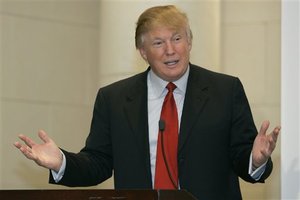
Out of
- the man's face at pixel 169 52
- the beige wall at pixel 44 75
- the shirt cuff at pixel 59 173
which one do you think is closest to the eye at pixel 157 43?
the man's face at pixel 169 52

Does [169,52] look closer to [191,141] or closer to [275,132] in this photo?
[191,141]

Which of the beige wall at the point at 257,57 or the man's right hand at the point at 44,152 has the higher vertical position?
the beige wall at the point at 257,57

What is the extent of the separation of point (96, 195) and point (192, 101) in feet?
4.00

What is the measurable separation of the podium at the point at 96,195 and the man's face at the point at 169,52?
1201 mm

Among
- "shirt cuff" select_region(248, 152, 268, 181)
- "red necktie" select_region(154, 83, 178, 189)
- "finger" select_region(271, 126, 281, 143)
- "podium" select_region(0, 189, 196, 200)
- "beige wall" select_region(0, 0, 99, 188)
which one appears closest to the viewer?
"podium" select_region(0, 189, 196, 200)

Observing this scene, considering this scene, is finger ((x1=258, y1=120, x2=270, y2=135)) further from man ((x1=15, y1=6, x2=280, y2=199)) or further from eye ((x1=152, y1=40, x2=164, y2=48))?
eye ((x1=152, y1=40, x2=164, y2=48))

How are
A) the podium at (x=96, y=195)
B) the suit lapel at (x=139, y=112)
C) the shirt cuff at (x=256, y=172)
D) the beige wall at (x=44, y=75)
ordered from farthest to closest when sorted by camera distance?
the beige wall at (x=44, y=75)
the suit lapel at (x=139, y=112)
the shirt cuff at (x=256, y=172)
the podium at (x=96, y=195)

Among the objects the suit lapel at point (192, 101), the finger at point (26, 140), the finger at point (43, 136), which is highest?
the suit lapel at point (192, 101)

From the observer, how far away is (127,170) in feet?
11.3

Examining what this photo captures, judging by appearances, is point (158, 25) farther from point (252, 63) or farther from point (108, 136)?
point (252, 63)

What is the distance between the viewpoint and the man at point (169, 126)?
331 cm

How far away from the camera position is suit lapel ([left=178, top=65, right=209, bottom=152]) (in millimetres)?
3340

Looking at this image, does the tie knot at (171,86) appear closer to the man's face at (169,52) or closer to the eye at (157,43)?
the man's face at (169,52)

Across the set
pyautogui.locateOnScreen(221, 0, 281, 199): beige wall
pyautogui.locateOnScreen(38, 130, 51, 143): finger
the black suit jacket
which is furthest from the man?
pyautogui.locateOnScreen(221, 0, 281, 199): beige wall
